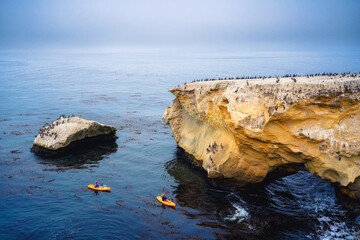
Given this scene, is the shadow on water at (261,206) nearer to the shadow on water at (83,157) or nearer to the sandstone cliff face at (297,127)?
the sandstone cliff face at (297,127)

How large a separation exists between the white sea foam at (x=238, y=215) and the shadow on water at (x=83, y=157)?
50.0 ft

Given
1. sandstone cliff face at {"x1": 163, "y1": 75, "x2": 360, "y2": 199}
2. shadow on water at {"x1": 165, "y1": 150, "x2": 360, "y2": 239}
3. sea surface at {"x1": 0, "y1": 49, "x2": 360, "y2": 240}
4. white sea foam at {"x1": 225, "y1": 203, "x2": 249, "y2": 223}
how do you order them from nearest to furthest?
sandstone cliff face at {"x1": 163, "y1": 75, "x2": 360, "y2": 199}
sea surface at {"x1": 0, "y1": 49, "x2": 360, "y2": 240}
shadow on water at {"x1": 165, "y1": 150, "x2": 360, "y2": 239}
white sea foam at {"x1": 225, "y1": 203, "x2": 249, "y2": 223}

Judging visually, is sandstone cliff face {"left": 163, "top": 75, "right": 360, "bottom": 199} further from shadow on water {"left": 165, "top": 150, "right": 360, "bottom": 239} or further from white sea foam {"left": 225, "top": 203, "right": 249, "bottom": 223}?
white sea foam {"left": 225, "top": 203, "right": 249, "bottom": 223}

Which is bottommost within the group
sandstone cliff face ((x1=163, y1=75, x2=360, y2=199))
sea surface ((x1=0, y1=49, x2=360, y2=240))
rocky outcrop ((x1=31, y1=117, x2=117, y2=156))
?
sea surface ((x1=0, y1=49, x2=360, y2=240))

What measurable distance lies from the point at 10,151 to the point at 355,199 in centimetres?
3360

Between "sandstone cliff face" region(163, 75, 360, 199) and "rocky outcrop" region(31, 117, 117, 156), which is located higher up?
"sandstone cliff face" region(163, 75, 360, 199)

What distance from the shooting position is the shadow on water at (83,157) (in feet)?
93.1

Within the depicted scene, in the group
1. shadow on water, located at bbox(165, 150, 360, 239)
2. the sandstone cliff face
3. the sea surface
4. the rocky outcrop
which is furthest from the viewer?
the rocky outcrop

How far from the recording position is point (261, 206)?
2133 cm

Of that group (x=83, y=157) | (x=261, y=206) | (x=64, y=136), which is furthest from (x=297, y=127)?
(x=64, y=136)

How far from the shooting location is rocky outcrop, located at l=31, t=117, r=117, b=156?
3016 cm

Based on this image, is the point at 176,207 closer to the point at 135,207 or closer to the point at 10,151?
the point at 135,207

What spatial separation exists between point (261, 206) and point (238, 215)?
7.54 ft

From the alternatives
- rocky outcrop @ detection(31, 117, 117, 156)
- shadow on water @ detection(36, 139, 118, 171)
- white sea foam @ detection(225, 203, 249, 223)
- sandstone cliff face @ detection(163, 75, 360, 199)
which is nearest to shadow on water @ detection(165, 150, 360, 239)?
white sea foam @ detection(225, 203, 249, 223)
